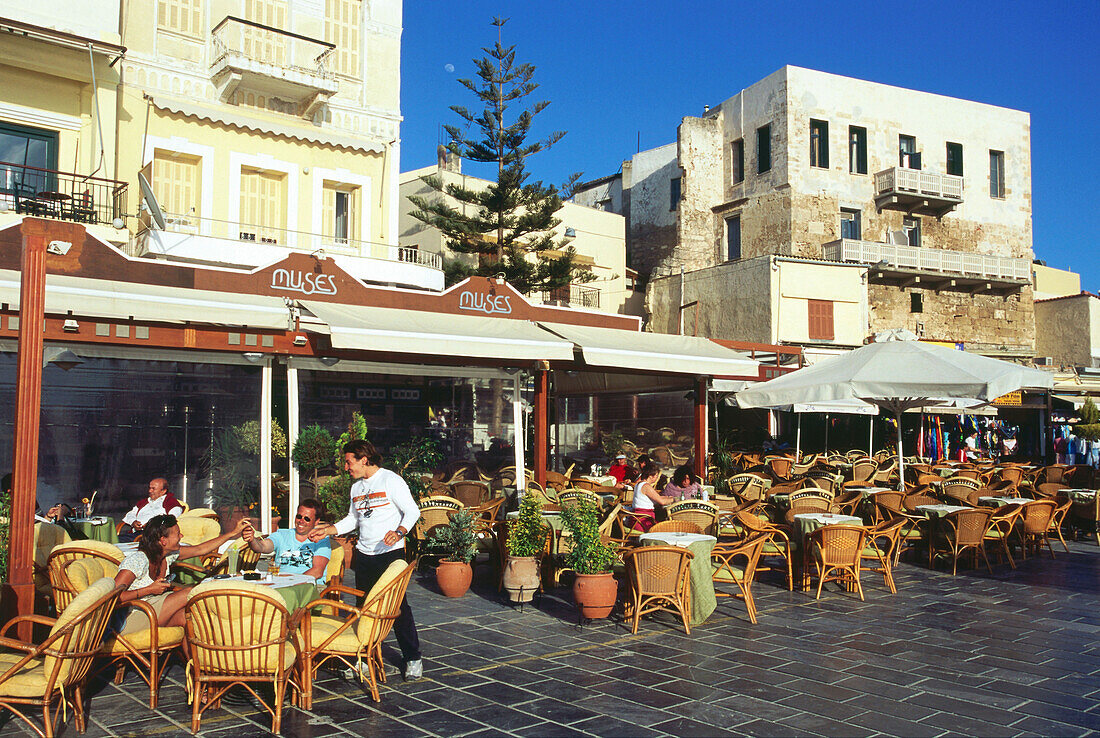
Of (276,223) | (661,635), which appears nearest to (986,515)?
(661,635)

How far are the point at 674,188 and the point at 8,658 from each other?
104 ft

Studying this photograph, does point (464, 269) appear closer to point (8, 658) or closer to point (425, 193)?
point (425, 193)

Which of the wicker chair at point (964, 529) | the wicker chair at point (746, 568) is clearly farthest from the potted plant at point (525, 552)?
the wicker chair at point (964, 529)

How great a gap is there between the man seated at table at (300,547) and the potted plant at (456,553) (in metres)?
1.86

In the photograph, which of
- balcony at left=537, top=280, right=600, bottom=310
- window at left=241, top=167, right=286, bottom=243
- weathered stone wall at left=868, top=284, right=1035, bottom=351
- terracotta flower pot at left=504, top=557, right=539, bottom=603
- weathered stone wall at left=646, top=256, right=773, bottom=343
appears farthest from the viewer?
weathered stone wall at left=868, top=284, right=1035, bottom=351

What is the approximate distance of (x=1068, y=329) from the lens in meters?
32.3

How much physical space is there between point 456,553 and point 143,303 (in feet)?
12.5

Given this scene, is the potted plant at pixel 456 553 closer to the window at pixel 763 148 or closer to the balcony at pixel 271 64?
the balcony at pixel 271 64

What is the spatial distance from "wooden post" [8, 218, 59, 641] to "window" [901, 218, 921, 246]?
31.5m

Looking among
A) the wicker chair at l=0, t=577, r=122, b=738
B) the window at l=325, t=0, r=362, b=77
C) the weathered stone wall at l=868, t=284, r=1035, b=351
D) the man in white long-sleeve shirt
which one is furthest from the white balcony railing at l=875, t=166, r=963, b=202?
the wicker chair at l=0, t=577, r=122, b=738

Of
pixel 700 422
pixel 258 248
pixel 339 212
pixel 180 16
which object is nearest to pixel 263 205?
pixel 258 248

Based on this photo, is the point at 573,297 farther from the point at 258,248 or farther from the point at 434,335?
the point at 434,335

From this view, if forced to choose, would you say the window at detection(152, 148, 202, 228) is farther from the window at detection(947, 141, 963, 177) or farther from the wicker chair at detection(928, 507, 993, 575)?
the window at detection(947, 141, 963, 177)

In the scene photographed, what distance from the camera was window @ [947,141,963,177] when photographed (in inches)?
1268
